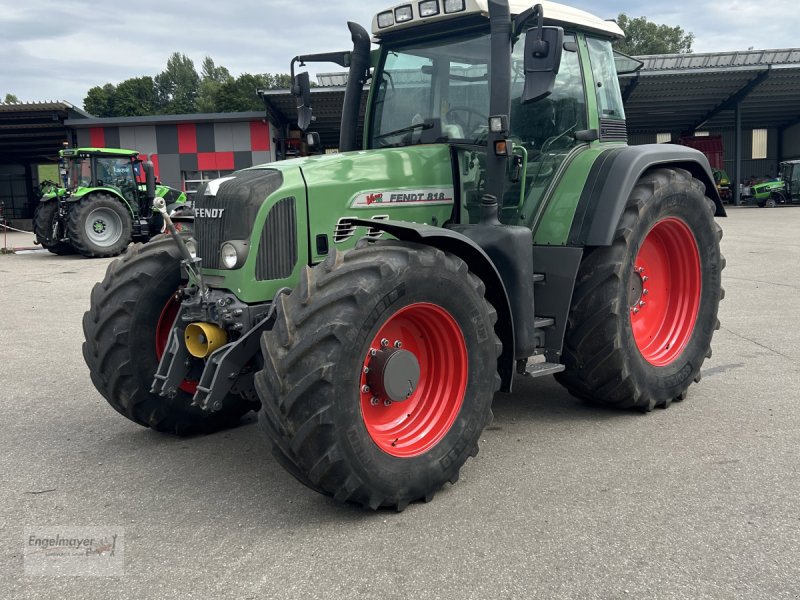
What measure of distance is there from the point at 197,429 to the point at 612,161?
3.08 metres

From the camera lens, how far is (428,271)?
344 centimetres

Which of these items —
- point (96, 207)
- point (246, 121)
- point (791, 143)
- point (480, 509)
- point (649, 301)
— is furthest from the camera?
point (791, 143)

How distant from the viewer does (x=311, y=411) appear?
3059 millimetres

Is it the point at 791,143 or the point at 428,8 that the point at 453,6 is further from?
the point at 791,143

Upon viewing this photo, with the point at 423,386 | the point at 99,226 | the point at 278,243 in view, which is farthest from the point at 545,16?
the point at 99,226

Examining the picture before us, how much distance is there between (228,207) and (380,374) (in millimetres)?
1171

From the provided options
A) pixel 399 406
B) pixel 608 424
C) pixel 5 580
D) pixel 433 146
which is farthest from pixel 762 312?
pixel 5 580

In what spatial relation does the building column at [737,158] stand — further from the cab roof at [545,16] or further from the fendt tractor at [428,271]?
the cab roof at [545,16]

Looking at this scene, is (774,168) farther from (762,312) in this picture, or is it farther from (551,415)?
(551,415)

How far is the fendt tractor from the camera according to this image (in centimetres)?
323

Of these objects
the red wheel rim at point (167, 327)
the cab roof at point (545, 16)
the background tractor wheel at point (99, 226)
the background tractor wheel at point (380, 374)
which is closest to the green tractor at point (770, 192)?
the background tractor wheel at point (99, 226)

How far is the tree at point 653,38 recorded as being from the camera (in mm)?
66750

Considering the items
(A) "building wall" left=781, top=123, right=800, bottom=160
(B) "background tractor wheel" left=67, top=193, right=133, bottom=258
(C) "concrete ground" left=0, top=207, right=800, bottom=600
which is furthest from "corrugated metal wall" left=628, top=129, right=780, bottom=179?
(C) "concrete ground" left=0, top=207, right=800, bottom=600

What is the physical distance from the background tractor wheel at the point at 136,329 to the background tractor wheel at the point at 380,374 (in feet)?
4.49
